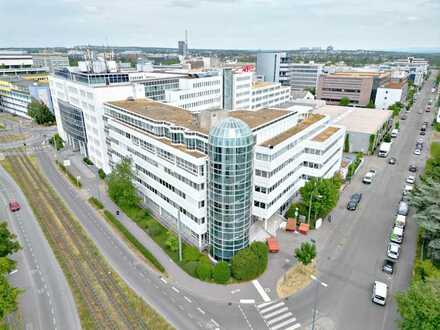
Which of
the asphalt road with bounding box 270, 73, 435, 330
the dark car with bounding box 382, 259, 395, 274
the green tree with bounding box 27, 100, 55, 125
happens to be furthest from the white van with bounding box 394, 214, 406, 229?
the green tree with bounding box 27, 100, 55, 125

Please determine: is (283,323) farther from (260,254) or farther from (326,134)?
(326,134)

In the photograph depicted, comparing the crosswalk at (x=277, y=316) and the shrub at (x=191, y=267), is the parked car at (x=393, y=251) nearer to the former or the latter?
the crosswalk at (x=277, y=316)

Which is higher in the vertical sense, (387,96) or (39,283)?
(387,96)

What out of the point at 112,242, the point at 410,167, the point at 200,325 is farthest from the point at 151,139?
the point at 410,167

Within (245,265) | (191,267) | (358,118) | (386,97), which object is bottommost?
A: (191,267)

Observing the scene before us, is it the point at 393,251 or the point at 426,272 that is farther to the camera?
the point at 393,251

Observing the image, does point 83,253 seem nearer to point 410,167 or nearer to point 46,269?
point 46,269

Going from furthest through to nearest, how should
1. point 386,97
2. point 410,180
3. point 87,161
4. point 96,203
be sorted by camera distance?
point 386,97
point 87,161
point 410,180
point 96,203

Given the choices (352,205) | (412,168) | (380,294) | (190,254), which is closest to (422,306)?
(380,294)
